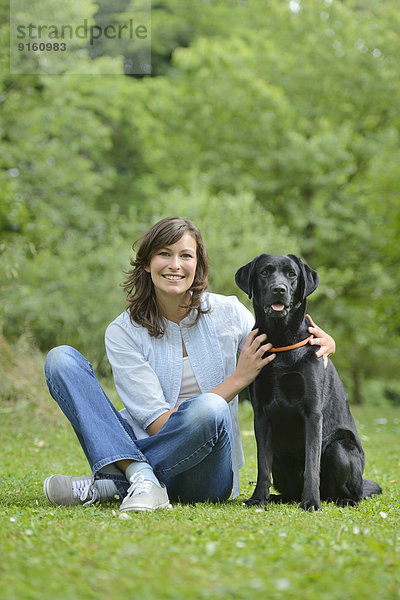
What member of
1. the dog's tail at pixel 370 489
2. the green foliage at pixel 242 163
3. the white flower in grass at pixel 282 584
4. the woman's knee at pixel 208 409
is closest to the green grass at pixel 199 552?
the white flower in grass at pixel 282 584

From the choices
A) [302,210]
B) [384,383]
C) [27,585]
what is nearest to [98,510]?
[27,585]

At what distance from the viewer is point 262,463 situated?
376cm

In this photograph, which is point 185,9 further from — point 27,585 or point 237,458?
point 27,585

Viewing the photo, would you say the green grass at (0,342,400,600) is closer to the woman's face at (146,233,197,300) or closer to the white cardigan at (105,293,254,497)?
the white cardigan at (105,293,254,497)

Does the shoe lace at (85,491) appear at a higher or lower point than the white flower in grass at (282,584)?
lower

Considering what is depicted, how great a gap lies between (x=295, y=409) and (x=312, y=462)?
295 mm

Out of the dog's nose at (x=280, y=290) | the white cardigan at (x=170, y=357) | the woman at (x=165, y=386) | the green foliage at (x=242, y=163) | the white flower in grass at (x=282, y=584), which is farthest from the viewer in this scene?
the green foliage at (x=242, y=163)

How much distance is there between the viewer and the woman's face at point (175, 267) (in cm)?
393

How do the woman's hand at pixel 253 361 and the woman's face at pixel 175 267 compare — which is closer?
the woman's hand at pixel 253 361

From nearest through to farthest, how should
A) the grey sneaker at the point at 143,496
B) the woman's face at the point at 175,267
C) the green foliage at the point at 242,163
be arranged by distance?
1. the grey sneaker at the point at 143,496
2. the woman's face at the point at 175,267
3. the green foliage at the point at 242,163

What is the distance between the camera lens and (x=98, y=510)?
3.57 meters

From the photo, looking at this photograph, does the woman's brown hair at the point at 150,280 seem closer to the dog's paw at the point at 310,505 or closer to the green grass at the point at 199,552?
the green grass at the point at 199,552

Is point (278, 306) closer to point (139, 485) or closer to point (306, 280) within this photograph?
point (306, 280)

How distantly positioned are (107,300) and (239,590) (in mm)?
10797
